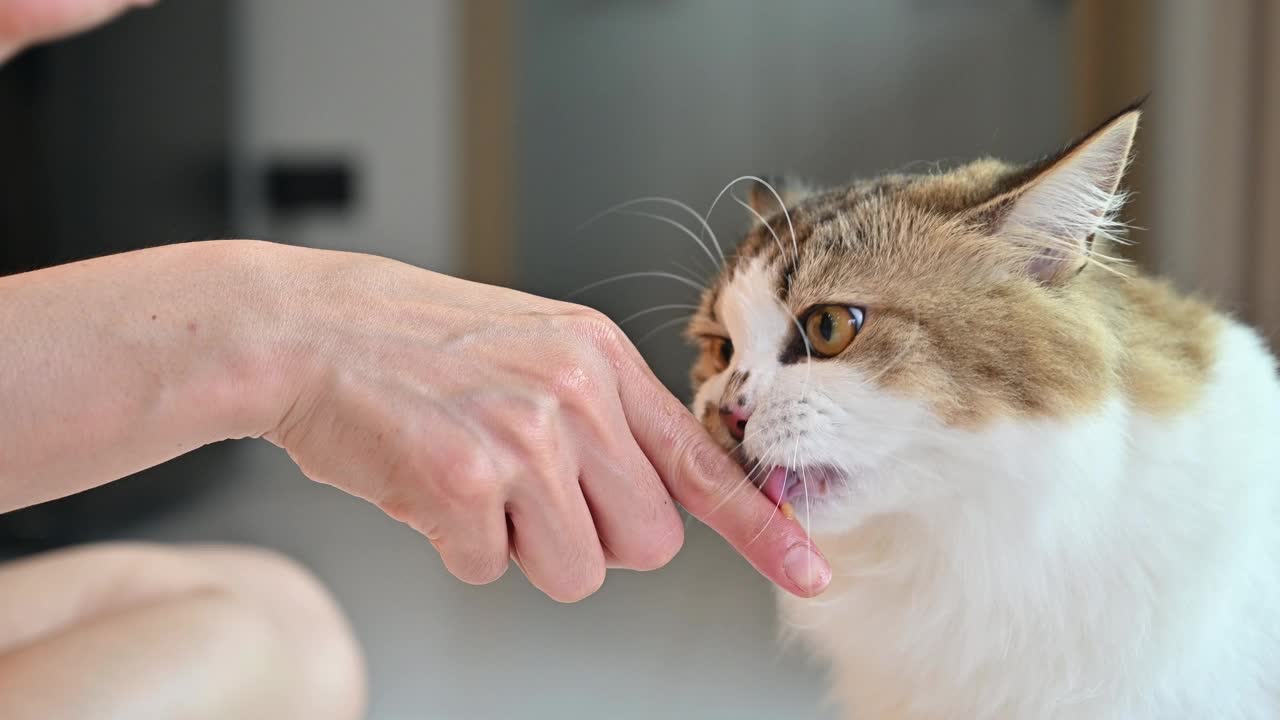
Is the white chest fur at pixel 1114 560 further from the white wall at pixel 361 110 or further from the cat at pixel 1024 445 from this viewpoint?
the white wall at pixel 361 110

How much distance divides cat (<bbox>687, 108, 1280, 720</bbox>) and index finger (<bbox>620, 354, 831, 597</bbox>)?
1.3 inches

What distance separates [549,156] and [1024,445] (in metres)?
1.85

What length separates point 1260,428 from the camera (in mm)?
768

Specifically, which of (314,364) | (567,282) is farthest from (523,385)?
(567,282)

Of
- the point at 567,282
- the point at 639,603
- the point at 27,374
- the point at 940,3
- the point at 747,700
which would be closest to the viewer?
the point at 27,374

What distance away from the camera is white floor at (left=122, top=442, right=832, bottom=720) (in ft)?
5.09

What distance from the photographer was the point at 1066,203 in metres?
0.71

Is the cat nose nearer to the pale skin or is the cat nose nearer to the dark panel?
the pale skin

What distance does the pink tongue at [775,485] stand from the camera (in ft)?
2.36

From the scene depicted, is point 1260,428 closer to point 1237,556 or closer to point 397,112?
point 1237,556

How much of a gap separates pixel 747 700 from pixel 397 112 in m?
1.79

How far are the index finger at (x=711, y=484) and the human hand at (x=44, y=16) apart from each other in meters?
0.81

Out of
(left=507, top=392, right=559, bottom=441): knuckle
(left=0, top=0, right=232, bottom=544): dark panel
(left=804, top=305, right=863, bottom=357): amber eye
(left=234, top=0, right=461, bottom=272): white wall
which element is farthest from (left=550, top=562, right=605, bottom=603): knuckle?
(left=0, top=0, right=232, bottom=544): dark panel

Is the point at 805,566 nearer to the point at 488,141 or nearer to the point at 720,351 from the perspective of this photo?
the point at 720,351
